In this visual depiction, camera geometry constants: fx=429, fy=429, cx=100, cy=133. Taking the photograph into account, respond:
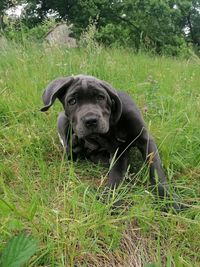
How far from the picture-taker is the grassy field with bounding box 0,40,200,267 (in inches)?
79.9

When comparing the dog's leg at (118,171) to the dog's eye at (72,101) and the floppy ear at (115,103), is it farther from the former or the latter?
the dog's eye at (72,101)

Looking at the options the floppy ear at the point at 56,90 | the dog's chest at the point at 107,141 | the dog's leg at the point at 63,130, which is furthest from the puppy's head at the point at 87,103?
the dog's leg at the point at 63,130

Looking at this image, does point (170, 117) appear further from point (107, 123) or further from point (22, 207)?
point (22, 207)

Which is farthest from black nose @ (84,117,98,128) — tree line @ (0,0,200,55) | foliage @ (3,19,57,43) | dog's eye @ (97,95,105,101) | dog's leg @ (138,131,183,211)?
tree line @ (0,0,200,55)

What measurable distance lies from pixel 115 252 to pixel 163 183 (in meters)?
0.64

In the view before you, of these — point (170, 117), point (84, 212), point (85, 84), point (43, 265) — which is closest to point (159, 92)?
point (170, 117)

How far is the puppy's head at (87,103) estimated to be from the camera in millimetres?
2675

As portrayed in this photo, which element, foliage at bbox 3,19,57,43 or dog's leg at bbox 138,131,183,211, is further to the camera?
foliage at bbox 3,19,57,43

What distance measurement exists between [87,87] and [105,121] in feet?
0.83

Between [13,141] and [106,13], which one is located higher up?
[13,141]

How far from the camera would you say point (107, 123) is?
2732mm

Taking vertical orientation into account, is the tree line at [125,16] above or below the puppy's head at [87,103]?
below

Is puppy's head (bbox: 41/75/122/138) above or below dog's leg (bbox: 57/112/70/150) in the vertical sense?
above

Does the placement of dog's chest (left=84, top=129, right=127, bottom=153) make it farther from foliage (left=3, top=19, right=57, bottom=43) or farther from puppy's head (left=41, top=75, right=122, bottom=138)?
foliage (left=3, top=19, right=57, bottom=43)
